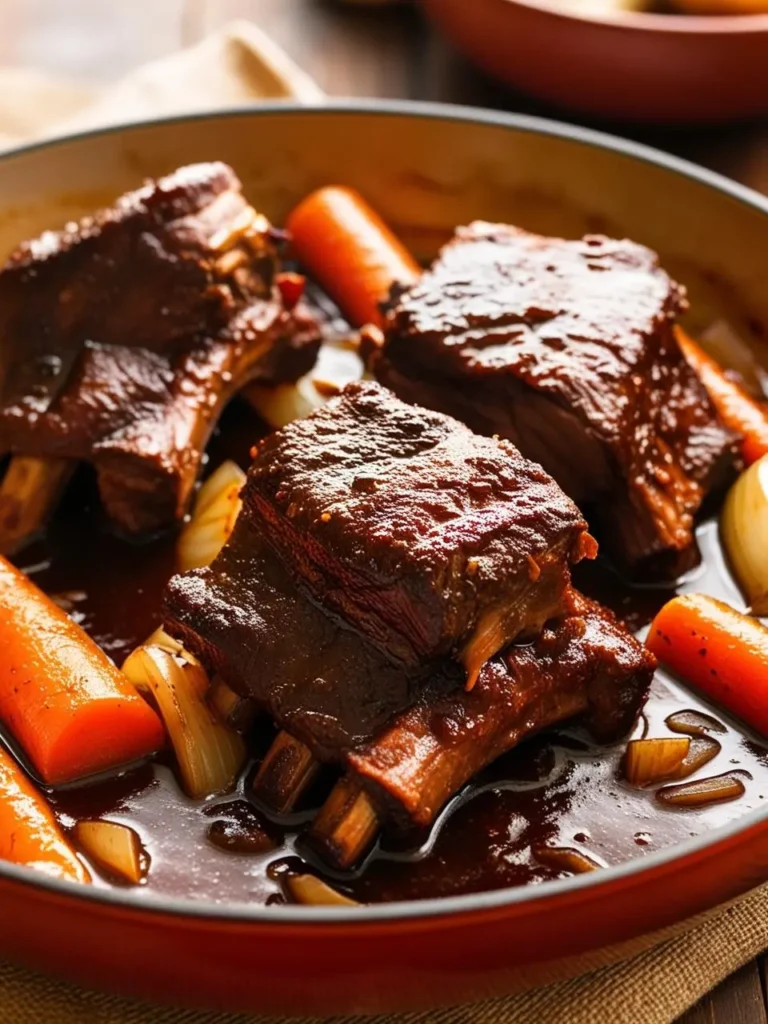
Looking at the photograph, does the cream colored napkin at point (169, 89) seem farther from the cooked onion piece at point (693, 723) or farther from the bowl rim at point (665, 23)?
the cooked onion piece at point (693, 723)

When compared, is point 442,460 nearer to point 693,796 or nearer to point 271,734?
point 271,734

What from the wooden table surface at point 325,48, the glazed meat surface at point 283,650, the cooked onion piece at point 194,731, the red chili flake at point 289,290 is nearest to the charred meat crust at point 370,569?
the glazed meat surface at point 283,650

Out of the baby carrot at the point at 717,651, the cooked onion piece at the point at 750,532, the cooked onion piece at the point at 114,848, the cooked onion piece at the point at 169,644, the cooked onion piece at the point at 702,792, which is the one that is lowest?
the cooked onion piece at the point at 114,848

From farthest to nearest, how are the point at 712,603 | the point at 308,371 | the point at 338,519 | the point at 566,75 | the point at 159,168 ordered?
the point at 566,75 → the point at 159,168 → the point at 308,371 → the point at 712,603 → the point at 338,519

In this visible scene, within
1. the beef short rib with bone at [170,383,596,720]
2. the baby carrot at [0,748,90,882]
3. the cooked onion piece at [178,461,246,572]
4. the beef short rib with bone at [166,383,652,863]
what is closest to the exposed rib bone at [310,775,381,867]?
the beef short rib with bone at [166,383,652,863]

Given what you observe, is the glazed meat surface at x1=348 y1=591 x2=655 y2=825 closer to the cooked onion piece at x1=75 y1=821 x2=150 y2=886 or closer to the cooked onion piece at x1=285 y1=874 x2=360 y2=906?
the cooked onion piece at x1=285 y1=874 x2=360 y2=906

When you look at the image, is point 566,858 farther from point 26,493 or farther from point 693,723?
point 26,493

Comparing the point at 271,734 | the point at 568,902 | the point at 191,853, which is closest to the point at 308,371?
the point at 271,734
